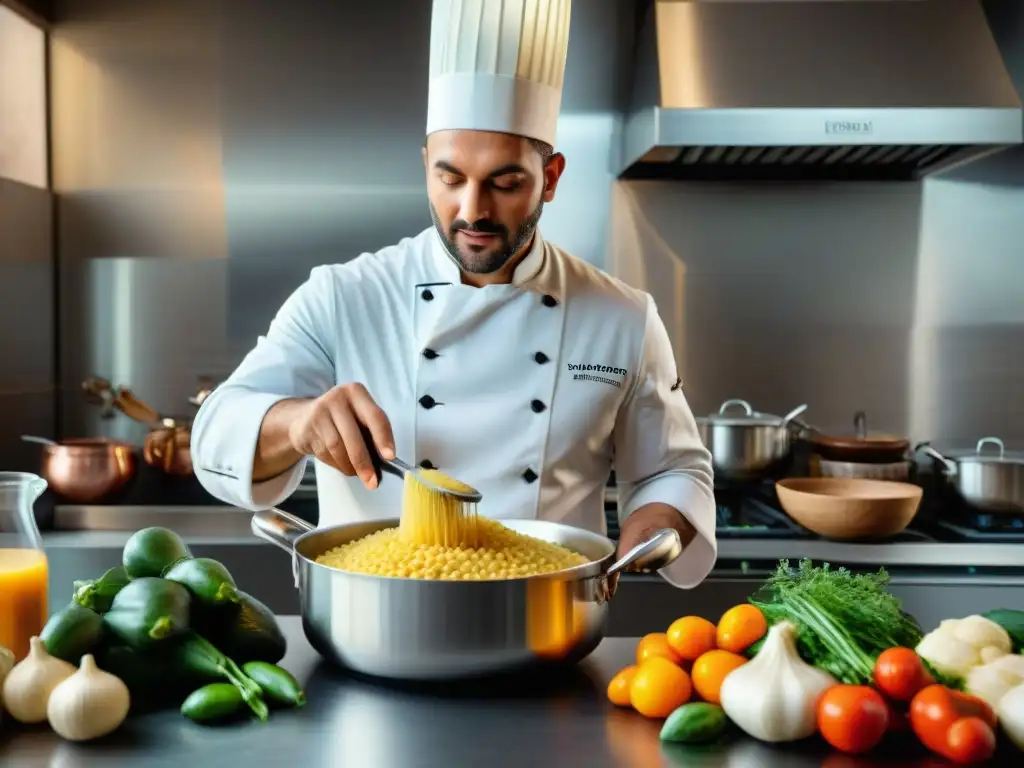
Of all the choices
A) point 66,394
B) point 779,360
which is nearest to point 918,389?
point 779,360

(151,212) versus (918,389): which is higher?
(151,212)

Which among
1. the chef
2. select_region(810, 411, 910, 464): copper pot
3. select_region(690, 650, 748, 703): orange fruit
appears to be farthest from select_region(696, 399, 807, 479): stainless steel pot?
select_region(690, 650, 748, 703): orange fruit

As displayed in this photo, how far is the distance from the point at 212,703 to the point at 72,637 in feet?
0.59

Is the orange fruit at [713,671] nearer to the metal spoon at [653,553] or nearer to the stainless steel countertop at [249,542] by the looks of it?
the metal spoon at [653,553]

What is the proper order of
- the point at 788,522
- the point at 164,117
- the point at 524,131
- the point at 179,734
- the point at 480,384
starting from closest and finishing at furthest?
the point at 179,734 → the point at 524,131 → the point at 480,384 → the point at 788,522 → the point at 164,117

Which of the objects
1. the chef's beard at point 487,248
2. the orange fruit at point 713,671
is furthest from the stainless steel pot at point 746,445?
the orange fruit at point 713,671

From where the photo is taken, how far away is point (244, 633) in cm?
126

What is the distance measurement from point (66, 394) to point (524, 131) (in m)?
2.34

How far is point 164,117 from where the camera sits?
3480 mm

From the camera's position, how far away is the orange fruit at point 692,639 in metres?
1.20

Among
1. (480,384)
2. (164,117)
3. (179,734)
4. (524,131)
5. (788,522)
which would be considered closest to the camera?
(179,734)

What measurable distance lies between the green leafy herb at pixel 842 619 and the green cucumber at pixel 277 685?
0.56 meters

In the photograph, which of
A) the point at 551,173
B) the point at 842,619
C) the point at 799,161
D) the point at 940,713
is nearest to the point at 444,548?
the point at 842,619

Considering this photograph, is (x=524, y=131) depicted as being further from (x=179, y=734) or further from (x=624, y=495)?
(x=179, y=734)
